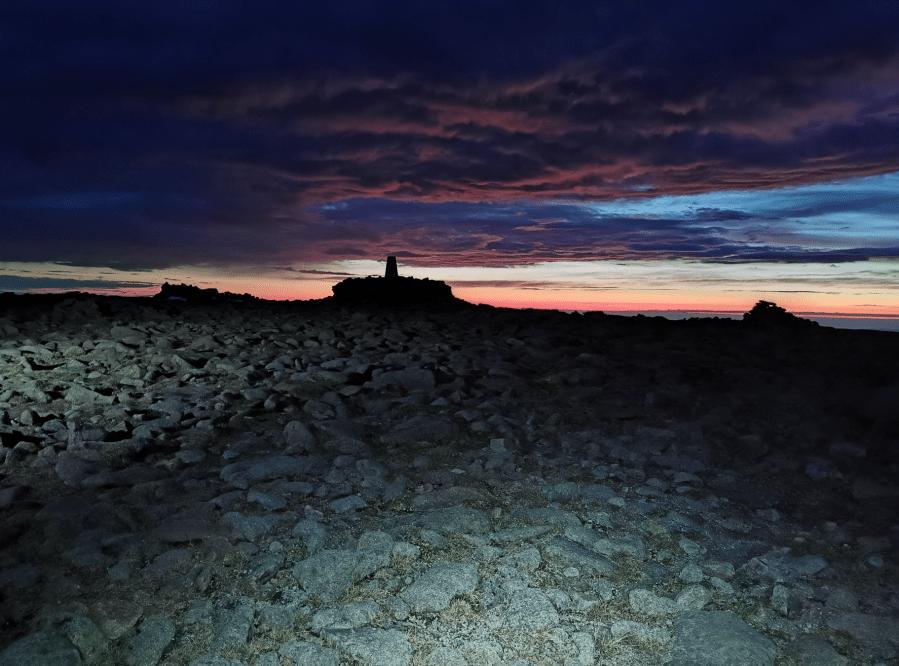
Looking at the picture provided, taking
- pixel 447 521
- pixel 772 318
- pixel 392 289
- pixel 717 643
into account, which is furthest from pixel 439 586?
pixel 392 289

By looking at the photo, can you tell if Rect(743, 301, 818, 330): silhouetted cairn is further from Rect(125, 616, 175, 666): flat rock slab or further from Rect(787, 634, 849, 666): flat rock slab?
Rect(125, 616, 175, 666): flat rock slab

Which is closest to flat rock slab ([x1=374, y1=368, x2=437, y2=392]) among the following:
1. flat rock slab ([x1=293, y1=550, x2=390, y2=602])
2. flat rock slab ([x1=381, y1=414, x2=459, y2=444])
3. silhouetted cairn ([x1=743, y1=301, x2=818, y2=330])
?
flat rock slab ([x1=381, y1=414, x2=459, y2=444])

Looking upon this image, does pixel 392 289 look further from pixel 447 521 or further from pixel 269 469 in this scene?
pixel 447 521

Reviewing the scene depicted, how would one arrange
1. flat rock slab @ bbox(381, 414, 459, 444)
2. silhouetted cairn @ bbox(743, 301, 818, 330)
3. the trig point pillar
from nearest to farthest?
flat rock slab @ bbox(381, 414, 459, 444) → silhouetted cairn @ bbox(743, 301, 818, 330) → the trig point pillar

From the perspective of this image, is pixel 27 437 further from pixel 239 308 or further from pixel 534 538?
pixel 239 308

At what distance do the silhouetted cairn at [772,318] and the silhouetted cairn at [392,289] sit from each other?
8.94 meters

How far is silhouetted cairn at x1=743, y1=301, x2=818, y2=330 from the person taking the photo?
29.7 ft

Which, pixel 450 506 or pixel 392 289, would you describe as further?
pixel 392 289

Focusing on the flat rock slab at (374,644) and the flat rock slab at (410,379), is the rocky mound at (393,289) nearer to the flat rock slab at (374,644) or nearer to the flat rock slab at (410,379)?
the flat rock slab at (410,379)

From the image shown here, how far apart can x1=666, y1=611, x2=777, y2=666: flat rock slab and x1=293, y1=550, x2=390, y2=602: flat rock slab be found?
1472mm

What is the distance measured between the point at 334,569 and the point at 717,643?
184cm

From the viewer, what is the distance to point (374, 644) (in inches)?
105

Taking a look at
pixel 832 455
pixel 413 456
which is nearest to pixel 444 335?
pixel 413 456

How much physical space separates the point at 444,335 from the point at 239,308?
5493 mm
